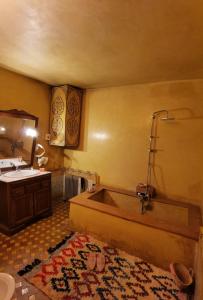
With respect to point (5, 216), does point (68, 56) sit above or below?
above

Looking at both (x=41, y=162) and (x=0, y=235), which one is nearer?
(x=0, y=235)

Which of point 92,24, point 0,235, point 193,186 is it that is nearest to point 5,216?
point 0,235

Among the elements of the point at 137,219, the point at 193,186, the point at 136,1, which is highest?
the point at 136,1

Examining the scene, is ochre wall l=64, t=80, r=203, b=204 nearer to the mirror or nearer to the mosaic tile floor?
the mirror

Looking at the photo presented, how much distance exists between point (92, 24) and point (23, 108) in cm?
200

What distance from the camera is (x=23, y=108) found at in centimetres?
287

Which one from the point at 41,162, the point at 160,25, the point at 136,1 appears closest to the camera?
the point at 136,1

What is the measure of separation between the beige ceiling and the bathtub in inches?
74.6

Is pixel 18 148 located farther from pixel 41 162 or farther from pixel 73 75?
pixel 73 75

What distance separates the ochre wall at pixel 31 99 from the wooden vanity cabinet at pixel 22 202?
813 millimetres

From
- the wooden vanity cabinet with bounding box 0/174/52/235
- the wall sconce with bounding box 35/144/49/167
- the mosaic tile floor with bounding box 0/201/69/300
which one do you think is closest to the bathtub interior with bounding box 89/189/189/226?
the mosaic tile floor with bounding box 0/201/69/300

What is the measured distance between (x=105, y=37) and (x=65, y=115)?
71.0 inches

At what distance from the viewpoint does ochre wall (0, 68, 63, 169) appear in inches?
102

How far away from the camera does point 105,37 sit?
1544 mm
